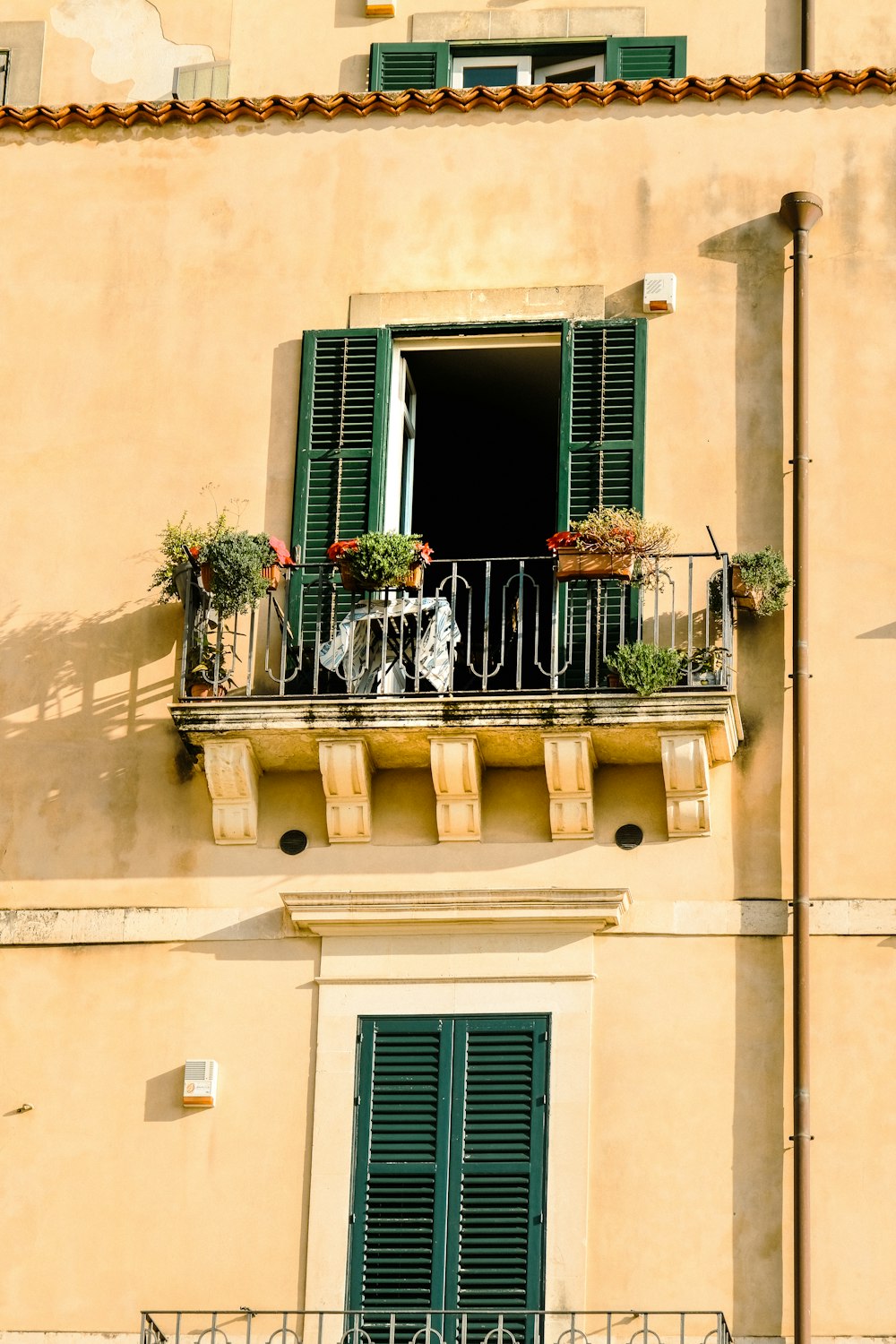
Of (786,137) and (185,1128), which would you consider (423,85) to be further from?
(185,1128)

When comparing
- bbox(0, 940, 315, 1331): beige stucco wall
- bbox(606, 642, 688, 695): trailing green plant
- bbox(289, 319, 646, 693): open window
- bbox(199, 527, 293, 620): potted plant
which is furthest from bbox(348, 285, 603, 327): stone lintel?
bbox(0, 940, 315, 1331): beige stucco wall

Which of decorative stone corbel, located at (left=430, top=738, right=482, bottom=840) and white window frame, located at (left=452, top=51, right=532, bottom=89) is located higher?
white window frame, located at (left=452, top=51, right=532, bottom=89)

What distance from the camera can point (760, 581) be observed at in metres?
15.1

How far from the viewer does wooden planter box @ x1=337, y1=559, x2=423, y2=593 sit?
50.0ft

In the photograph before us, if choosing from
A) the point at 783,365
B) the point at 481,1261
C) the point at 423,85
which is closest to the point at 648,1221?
the point at 481,1261

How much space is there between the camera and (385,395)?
16.3 metres

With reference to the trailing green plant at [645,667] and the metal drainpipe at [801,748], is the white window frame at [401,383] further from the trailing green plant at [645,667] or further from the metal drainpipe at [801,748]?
the trailing green plant at [645,667]

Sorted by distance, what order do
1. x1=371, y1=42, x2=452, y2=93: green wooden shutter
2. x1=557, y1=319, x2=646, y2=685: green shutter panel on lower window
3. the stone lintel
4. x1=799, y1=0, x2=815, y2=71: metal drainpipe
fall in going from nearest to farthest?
x1=557, y1=319, x2=646, y2=685: green shutter panel on lower window, the stone lintel, x1=799, y1=0, x2=815, y2=71: metal drainpipe, x1=371, y1=42, x2=452, y2=93: green wooden shutter

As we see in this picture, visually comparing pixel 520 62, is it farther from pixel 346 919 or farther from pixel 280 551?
pixel 346 919

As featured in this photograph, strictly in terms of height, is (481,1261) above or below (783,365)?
below

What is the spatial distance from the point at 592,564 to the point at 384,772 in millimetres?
1628

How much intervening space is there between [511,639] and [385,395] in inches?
66.7

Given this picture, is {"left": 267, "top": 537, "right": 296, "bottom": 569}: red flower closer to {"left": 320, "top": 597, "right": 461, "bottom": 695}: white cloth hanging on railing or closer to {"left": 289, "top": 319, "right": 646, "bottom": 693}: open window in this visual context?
{"left": 289, "top": 319, "right": 646, "bottom": 693}: open window

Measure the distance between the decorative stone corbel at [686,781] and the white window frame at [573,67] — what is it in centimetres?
509
